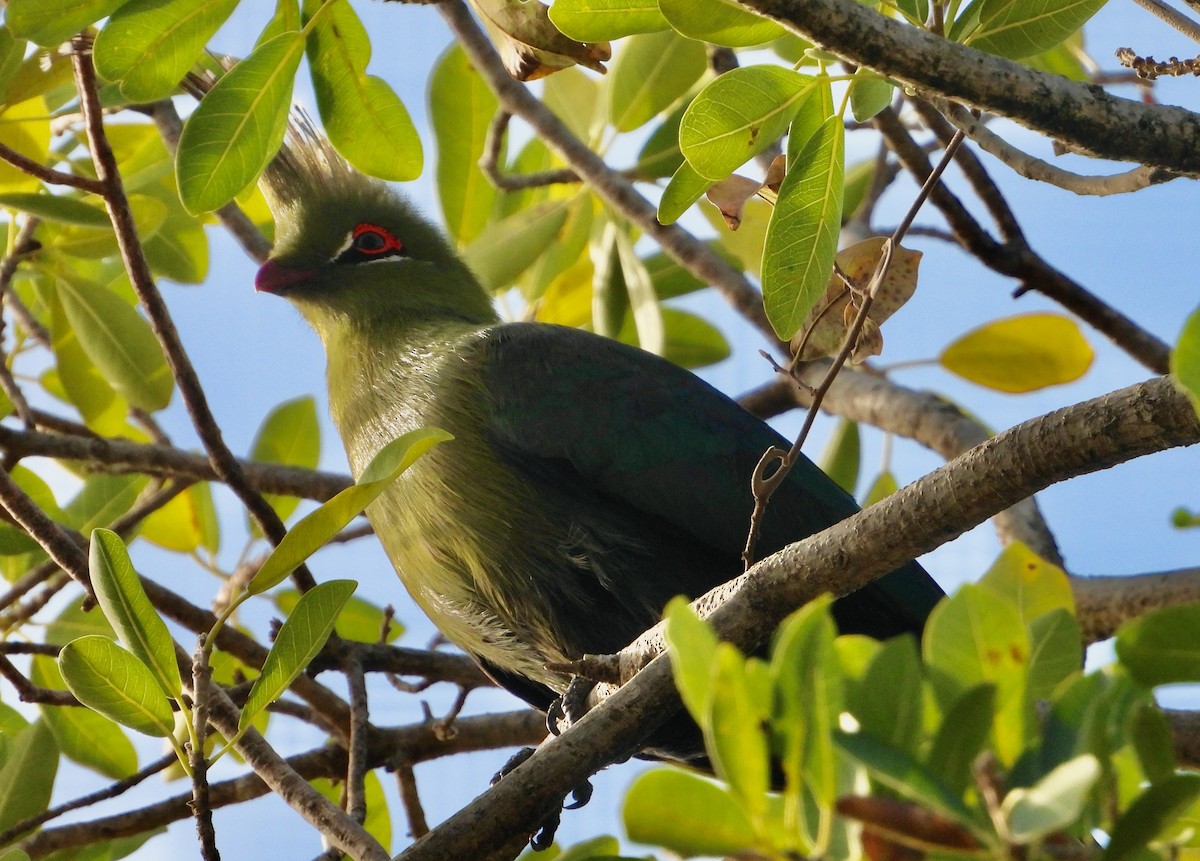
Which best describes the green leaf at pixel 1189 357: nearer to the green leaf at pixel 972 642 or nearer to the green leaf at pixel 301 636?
the green leaf at pixel 972 642

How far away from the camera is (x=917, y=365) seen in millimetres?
4027

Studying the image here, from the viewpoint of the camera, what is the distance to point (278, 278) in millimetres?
4172

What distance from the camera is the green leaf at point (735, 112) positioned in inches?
82.7

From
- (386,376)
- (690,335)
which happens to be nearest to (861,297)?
(386,376)

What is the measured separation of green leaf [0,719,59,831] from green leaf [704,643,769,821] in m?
2.11

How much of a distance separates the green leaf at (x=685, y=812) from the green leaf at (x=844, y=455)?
3.60 metres

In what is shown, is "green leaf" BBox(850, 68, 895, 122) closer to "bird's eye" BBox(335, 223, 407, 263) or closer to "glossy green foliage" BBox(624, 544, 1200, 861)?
"glossy green foliage" BBox(624, 544, 1200, 861)

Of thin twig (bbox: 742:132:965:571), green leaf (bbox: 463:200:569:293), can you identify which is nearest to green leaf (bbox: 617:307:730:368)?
green leaf (bbox: 463:200:569:293)

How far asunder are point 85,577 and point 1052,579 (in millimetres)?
2069

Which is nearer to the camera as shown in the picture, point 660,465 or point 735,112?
point 735,112

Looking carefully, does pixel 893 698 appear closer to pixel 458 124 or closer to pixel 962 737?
pixel 962 737

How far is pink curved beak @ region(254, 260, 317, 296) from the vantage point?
4156mm

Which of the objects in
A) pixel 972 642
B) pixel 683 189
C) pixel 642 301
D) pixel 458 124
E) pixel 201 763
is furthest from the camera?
pixel 458 124

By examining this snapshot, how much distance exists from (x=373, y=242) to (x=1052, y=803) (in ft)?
12.0
